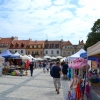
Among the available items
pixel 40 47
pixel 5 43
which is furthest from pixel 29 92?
pixel 5 43

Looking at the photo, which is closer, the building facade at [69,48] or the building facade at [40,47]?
the building facade at [69,48]

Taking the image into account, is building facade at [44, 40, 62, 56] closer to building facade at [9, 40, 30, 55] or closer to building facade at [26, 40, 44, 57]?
building facade at [26, 40, 44, 57]

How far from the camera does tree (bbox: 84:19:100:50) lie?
164 ft

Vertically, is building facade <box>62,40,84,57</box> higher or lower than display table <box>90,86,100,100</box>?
higher

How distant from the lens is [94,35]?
51.8 meters

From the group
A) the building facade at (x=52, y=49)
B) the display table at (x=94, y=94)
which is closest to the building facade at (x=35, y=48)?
the building facade at (x=52, y=49)

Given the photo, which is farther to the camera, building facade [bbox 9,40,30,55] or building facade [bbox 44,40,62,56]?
building facade [bbox 44,40,62,56]

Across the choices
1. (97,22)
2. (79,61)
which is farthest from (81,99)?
(97,22)

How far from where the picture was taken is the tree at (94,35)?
50.0 metres

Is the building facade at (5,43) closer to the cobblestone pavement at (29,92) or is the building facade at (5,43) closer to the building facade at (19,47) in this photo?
the building facade at (19,47)

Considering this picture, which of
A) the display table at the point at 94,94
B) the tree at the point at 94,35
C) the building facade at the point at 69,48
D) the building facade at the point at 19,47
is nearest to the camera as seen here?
the display table at the point at 94,94

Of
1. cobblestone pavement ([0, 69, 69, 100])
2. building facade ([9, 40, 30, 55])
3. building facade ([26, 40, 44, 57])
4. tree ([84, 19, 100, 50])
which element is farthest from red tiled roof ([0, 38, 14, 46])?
cobblestone pavement ([0, 69, 69, 100])

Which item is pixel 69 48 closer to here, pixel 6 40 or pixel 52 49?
pixel 52 49

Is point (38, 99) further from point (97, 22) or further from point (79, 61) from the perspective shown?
point (97, 22)
